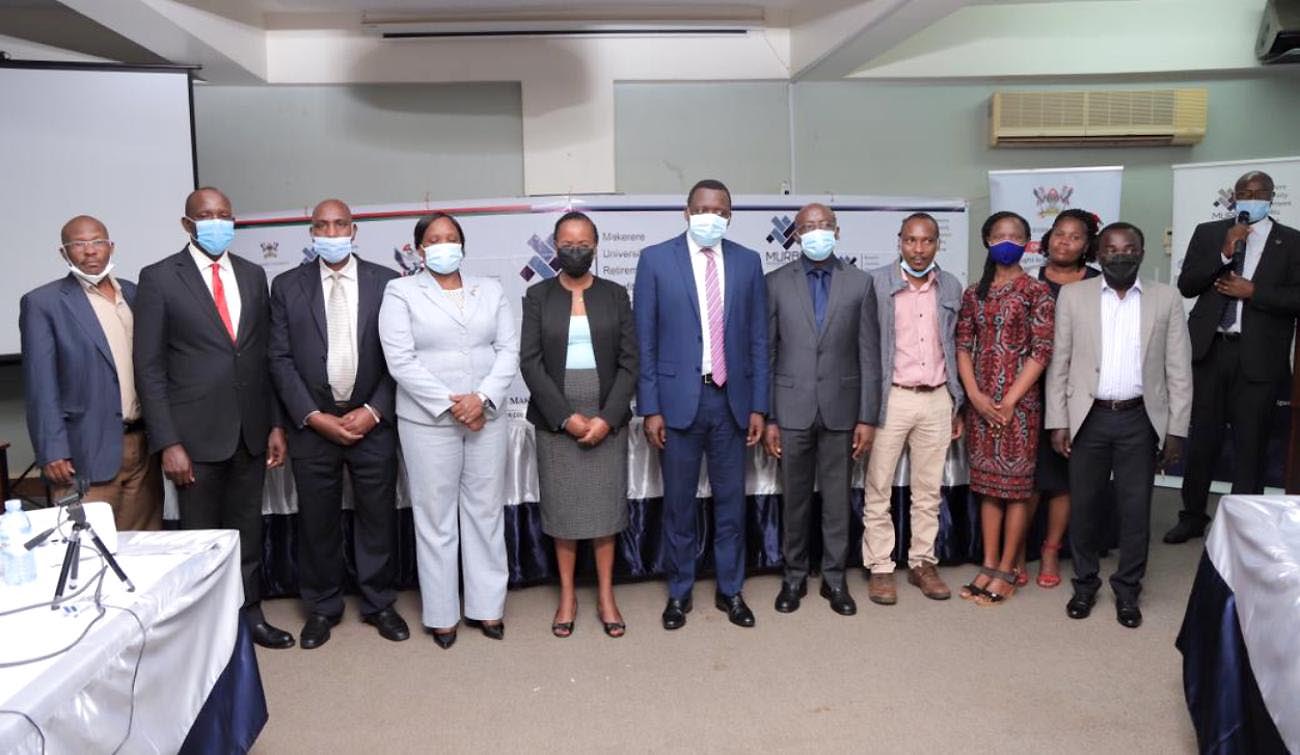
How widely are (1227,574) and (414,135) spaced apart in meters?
5.38

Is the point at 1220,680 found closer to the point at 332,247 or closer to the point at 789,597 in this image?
the point at 789,597

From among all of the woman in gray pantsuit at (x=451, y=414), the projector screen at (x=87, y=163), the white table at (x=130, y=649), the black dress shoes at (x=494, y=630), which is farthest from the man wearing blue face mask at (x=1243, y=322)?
the projector screen at (x=87, y=163)

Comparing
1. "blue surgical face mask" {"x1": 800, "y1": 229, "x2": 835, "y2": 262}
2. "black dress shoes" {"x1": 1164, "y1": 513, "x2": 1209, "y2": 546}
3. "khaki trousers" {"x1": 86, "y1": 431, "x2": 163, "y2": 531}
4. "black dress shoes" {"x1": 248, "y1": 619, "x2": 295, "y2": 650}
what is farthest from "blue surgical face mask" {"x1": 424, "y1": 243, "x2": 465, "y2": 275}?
"black dress shoes" {"x1": 1164, "y1": 513, "x2": 1209, "y2": 546}

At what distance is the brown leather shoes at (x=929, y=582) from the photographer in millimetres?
3664

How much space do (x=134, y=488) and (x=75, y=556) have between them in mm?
1510

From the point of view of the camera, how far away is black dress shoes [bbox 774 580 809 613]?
3562mm

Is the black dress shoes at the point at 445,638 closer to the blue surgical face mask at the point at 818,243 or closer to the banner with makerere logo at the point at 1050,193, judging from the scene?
the blue surgical face mask at the point at 818,243

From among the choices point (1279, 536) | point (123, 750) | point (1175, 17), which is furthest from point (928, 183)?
point (123, 750)

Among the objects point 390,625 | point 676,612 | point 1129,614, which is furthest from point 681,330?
point 1129,614

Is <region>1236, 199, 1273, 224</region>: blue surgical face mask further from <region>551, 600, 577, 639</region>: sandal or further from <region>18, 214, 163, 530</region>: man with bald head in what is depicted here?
<region>18, 214, 163, 530</region>: man with bald head

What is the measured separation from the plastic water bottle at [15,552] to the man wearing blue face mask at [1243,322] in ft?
15.4

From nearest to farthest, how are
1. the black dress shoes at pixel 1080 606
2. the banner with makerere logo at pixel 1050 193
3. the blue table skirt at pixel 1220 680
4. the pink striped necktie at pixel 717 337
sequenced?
the blue table skirt at pixel 1220 680 → the pink striped necktie at pixel 717 337 → the black dress shoes at pixel 1080 606 → the banner with makerere logo at pixel 1050 193

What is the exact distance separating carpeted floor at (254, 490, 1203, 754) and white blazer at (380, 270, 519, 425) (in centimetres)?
90

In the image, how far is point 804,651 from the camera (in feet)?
10.5
